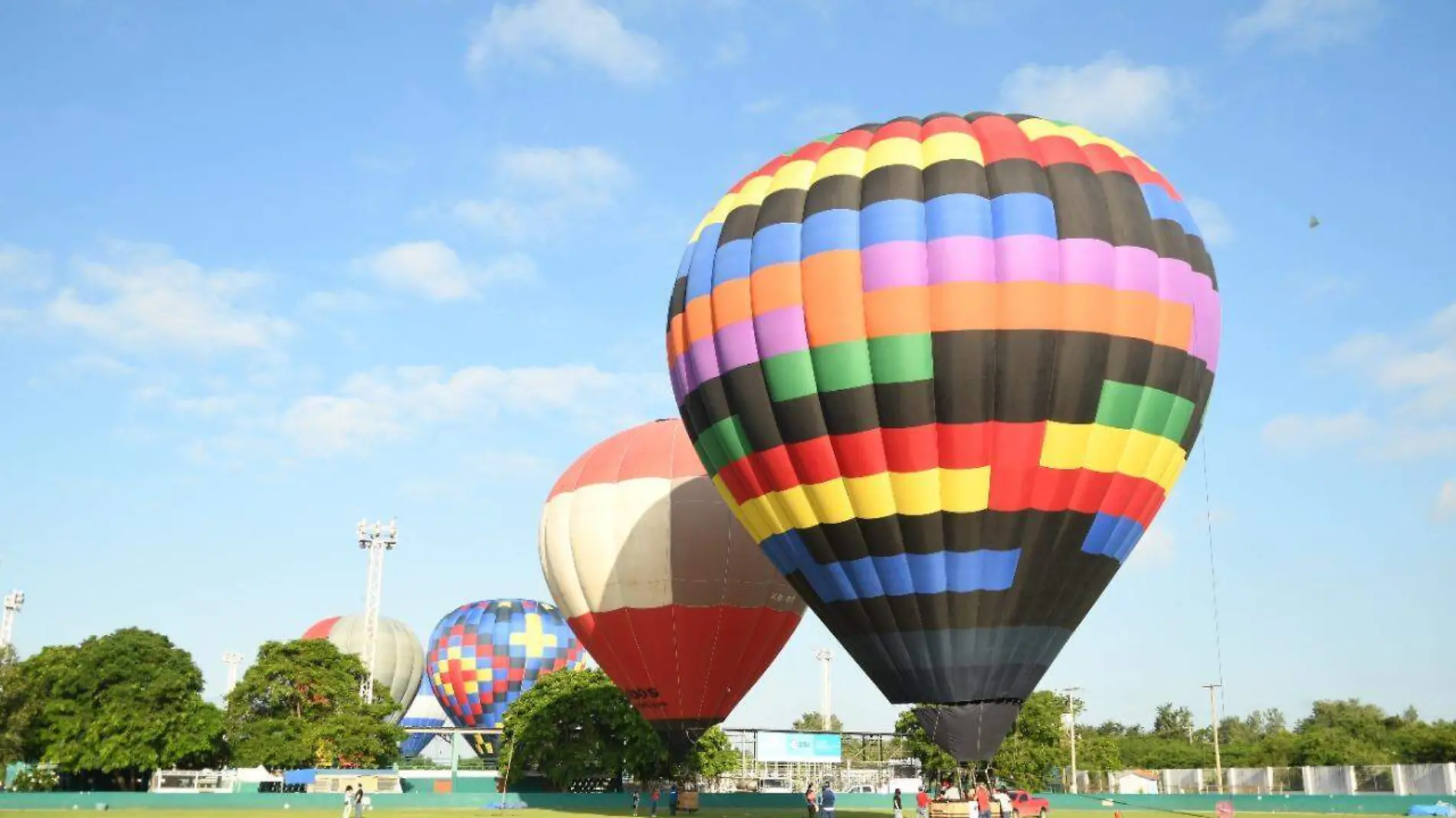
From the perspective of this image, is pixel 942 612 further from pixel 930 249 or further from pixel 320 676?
pixel 320 676

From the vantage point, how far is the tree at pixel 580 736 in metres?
49.4

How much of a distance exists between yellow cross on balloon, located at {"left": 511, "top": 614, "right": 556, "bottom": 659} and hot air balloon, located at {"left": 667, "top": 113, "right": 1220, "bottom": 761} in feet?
157

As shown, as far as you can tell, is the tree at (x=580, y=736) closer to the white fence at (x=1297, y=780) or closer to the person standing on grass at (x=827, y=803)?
the person standing on grass at (x=827, y=803)

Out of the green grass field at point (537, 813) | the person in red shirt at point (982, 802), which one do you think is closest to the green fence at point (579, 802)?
the green grass field at point (537, 813)

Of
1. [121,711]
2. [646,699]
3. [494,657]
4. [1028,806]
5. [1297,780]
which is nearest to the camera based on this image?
[646,699]

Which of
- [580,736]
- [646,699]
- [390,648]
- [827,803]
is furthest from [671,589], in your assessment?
[390,648]

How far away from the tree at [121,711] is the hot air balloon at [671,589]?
25.8 meters

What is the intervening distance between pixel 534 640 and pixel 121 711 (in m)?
23.2

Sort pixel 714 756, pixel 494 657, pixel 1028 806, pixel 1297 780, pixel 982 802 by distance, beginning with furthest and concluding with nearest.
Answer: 1. pixel 494 657
2. pixel 714 756
3. pixel 1297 780
4. pixel 1028 806
5. pixel 982 802

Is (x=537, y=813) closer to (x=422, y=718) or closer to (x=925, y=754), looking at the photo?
(x=925, y=754)

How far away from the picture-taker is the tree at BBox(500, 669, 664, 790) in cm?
4941

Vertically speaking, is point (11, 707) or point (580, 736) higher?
point (11, 707)

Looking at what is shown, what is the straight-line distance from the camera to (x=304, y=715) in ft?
184

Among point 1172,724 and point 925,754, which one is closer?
point 925,754
